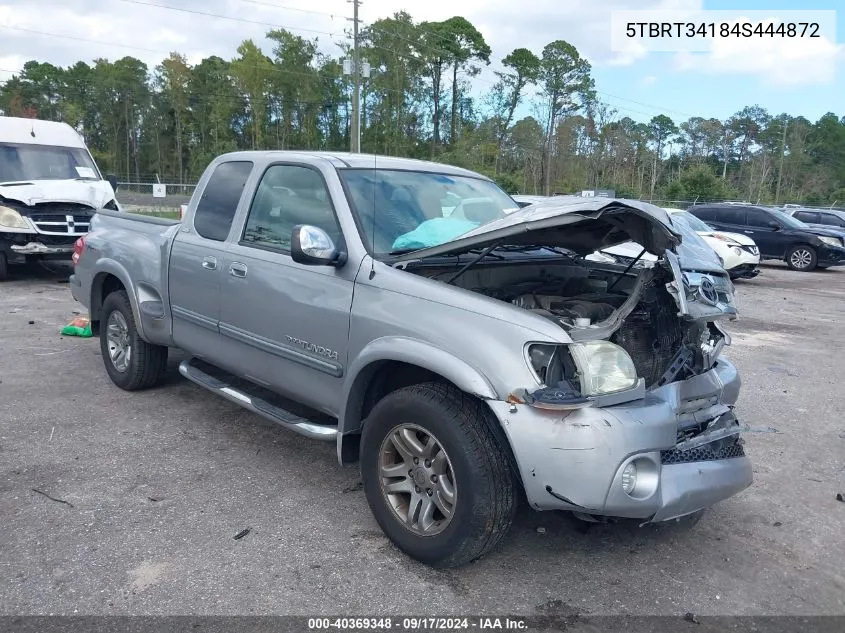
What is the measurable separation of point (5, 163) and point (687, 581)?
1229cm

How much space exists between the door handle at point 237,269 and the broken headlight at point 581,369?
214 centimetres

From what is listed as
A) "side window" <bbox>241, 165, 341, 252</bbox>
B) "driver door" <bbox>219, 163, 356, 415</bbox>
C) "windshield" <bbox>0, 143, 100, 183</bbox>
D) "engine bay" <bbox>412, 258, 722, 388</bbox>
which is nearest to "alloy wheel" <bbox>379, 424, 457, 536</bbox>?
"driver door" <bbox>219, 163, 356, 415</bbox>

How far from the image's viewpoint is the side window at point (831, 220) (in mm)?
23016

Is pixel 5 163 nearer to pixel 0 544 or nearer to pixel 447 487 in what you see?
pixel 0 544

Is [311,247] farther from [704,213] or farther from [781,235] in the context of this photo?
[781,235]

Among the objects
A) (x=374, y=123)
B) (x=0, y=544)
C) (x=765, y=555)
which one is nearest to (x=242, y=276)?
(x=0, y=544)

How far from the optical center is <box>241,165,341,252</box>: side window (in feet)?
13.2

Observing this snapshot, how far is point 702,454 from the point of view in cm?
325

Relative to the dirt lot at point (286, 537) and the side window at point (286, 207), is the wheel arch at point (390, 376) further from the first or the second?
the side window at point (286, 207)

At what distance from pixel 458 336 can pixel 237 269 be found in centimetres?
189

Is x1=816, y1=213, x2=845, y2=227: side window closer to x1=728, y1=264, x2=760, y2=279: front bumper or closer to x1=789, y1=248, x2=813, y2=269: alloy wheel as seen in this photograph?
x1=789, y1=248, x2=813, y2=269: alloy wheel

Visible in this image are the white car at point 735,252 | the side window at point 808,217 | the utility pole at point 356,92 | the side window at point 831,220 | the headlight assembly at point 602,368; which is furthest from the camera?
the side window at point 808,217

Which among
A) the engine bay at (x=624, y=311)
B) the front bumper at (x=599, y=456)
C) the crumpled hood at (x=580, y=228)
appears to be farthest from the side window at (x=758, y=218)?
the front bumper at (x=599, y=456)

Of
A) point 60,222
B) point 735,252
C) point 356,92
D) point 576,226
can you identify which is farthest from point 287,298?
point 735,252
